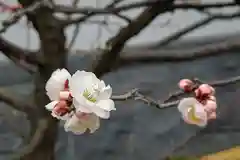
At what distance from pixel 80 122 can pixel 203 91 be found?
15cm

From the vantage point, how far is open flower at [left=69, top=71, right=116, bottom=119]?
366 mm

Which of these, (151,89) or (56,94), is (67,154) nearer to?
(151,89)

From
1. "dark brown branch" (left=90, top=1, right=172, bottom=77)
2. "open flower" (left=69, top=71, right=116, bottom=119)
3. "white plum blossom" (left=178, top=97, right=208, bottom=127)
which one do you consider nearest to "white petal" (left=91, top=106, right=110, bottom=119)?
"open flower" (left=69, top=71, right=116, bottom=119)

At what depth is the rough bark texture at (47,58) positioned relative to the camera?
0.67 meters

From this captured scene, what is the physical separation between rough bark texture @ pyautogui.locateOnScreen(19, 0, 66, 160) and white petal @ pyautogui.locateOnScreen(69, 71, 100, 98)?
0.97 feet

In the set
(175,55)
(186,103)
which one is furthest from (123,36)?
(186,103)

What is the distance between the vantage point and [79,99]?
365 mm

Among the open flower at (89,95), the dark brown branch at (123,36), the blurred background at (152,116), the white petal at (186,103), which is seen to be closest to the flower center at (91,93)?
the open flower at (89,95)

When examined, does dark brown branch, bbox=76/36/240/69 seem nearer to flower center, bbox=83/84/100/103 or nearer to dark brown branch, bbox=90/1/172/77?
dark brown branch, bbox=90/1/172/77

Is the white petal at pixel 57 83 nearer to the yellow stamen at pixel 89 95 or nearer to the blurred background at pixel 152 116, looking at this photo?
the yellow stamen at pixel 89 95

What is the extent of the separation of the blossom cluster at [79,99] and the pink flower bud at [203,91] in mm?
129

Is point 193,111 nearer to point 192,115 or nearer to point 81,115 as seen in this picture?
point 192,115

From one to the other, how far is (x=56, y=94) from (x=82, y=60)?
0.97 m

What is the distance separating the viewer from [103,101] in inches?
14.9
